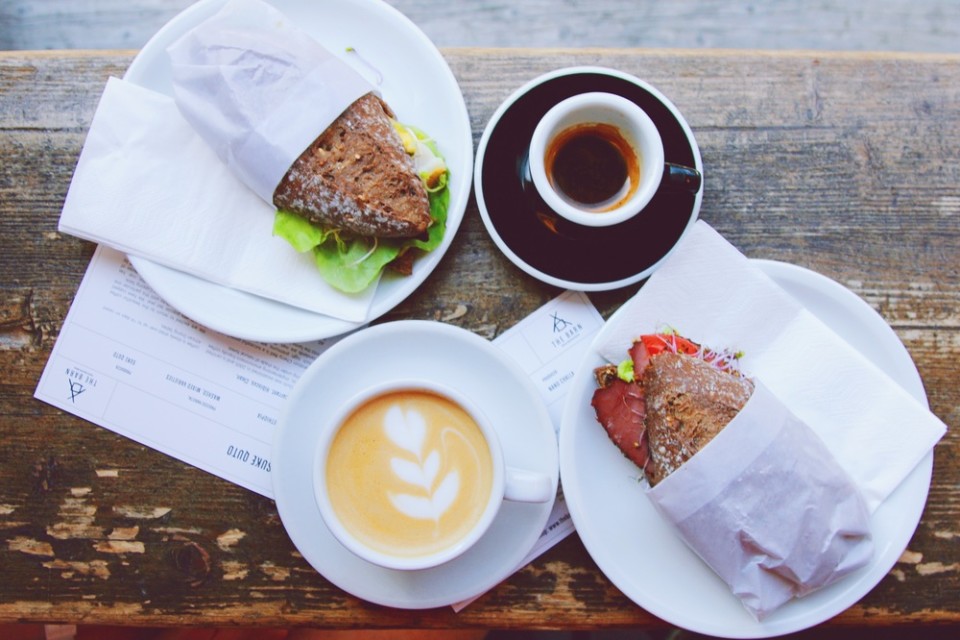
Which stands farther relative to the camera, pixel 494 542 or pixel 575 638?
pixel 575 638

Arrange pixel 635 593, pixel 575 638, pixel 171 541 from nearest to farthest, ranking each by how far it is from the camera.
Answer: pixel 635 593, pixel 171 541, pixel 575 638

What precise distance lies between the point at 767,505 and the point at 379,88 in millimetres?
752

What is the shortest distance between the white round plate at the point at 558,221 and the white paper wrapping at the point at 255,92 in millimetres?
209

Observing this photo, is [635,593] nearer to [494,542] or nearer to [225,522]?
[494,542]

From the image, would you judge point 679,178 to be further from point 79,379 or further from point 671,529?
point 79,379

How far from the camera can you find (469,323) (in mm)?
1032

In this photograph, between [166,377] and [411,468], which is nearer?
[411,468]

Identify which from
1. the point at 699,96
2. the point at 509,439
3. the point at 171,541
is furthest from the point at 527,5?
the point at 171,541

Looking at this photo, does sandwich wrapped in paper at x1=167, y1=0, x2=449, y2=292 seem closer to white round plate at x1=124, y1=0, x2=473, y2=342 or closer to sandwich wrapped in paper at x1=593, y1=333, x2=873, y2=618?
white round plate at x1=124, y1=0, x2=473, y2=342

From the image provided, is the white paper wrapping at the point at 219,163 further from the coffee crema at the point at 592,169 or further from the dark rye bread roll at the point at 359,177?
the coffee crema at the point at 592,169

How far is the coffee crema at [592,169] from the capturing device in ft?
3.17

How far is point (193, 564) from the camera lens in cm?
102

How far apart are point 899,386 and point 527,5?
1.04 meters

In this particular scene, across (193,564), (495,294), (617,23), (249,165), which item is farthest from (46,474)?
(617,23)
